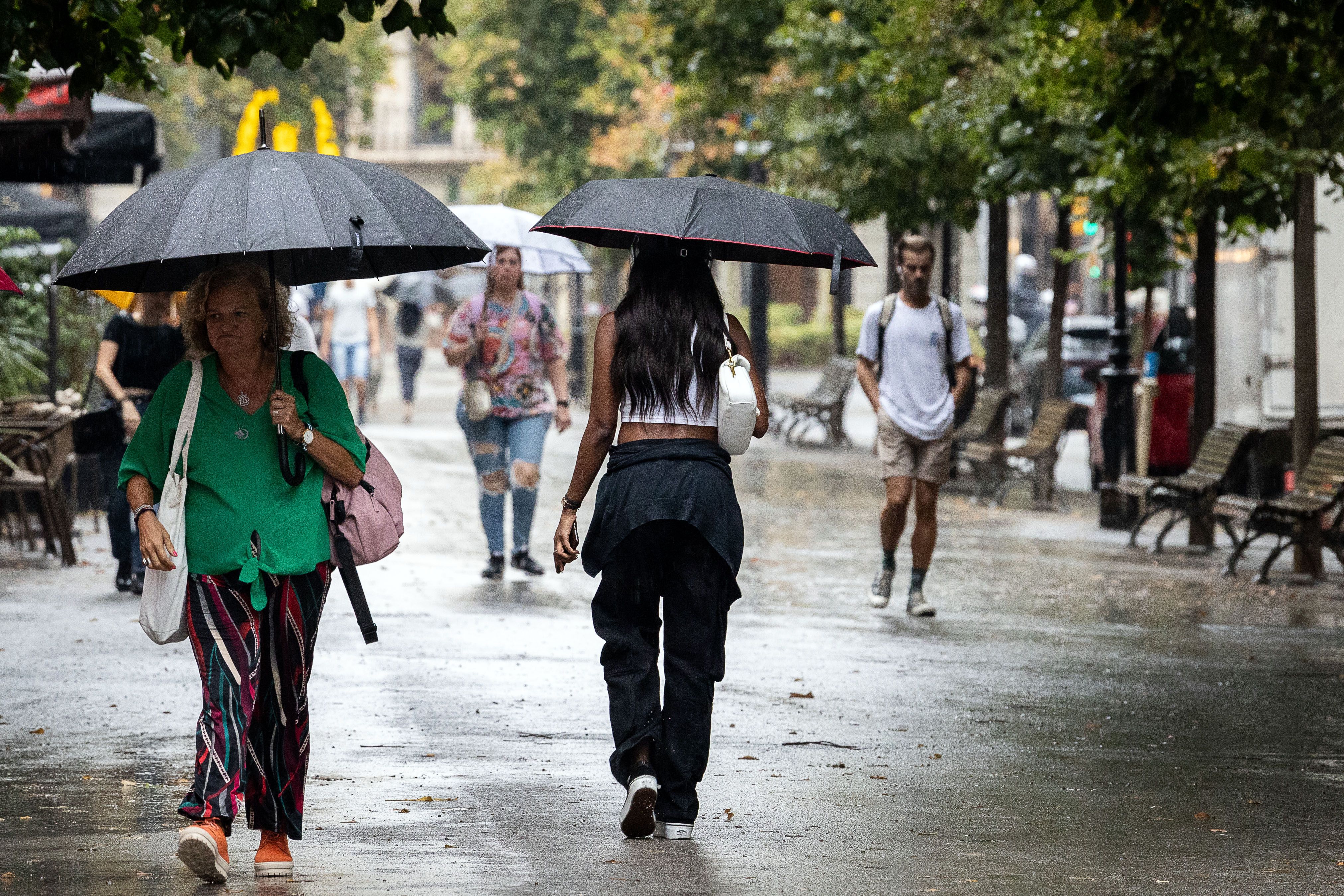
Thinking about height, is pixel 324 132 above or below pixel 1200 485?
above

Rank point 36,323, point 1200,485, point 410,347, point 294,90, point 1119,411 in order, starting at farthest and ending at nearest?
point 294,90 < point 410,347 < point 36,323 < point 1119,411 < point 1200,485

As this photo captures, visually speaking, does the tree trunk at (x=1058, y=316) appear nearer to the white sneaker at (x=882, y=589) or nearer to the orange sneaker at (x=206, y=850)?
the white sneaker at (x=882, y=589)

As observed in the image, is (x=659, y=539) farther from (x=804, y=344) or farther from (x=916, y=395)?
(x=804, y=344)

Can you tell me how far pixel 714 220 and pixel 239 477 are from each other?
5.05 ft

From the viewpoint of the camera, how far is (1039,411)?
1711 cm

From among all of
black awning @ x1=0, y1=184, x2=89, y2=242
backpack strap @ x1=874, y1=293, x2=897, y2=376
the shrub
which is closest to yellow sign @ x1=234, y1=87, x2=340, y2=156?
black awning @ x1=0, y1=184, x2=89, y2=242

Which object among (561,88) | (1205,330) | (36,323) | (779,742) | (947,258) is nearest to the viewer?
(779,742)

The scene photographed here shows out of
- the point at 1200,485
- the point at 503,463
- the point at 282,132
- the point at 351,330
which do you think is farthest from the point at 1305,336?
the point at 282,132

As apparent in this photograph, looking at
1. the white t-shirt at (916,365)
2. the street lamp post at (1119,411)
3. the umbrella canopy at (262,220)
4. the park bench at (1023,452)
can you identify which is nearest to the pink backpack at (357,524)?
the umbrella canopy at (262,220)

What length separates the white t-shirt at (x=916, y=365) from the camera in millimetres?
10125

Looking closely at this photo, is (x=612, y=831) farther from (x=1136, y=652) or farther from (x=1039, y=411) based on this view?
(x=1039, y=411)

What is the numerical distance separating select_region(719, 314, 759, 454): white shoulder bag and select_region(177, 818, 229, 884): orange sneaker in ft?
5.92

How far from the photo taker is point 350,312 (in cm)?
2336

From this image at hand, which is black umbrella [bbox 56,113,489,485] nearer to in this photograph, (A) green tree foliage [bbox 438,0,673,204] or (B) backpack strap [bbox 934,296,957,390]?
(B) backpack strap [bbox 934,296,957,390]
